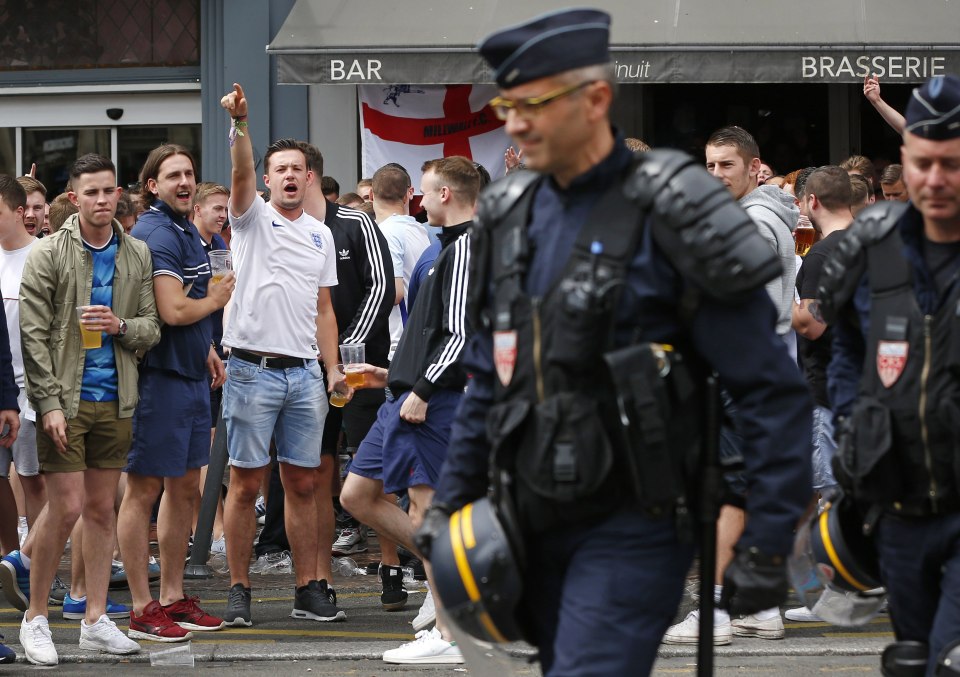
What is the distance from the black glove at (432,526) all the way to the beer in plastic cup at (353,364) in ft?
10.3

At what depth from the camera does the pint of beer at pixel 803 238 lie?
7902 millimetres

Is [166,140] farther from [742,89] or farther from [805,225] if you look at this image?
[805,225]

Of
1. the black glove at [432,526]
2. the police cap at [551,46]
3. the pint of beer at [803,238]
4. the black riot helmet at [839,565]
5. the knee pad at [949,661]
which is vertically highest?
the police cap at [551,46]

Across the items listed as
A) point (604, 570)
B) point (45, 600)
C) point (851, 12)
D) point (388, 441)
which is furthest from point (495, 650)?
point (851, 12)

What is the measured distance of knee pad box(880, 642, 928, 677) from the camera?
147 inches

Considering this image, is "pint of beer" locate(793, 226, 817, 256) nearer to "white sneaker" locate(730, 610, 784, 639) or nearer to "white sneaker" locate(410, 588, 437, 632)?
"white sneaker" locate(730, 610, 784, 639)

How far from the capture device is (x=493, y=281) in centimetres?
342

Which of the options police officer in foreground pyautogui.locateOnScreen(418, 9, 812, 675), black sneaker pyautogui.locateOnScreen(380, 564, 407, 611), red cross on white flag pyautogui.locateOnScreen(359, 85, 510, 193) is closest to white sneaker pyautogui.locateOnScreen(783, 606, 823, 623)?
black sneaker pyautogui.locateOnScreen(380, 564, 407, 611)

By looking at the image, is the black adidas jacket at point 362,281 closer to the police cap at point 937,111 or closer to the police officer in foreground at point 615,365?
the police cap at point 937,111

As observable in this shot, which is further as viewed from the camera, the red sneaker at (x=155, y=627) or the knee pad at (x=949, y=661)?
the red sneaker at (x=155, y=627)

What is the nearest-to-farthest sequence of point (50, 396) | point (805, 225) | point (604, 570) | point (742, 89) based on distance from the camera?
point (604, 570)
point (50, 396)
point (805, 225)
point (742, 89)

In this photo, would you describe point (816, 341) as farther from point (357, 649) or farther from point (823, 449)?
point (357, 649)

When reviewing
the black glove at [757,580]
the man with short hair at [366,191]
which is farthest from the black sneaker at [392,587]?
the black glove at [757,580]

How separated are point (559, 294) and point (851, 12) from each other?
938 centimetres
